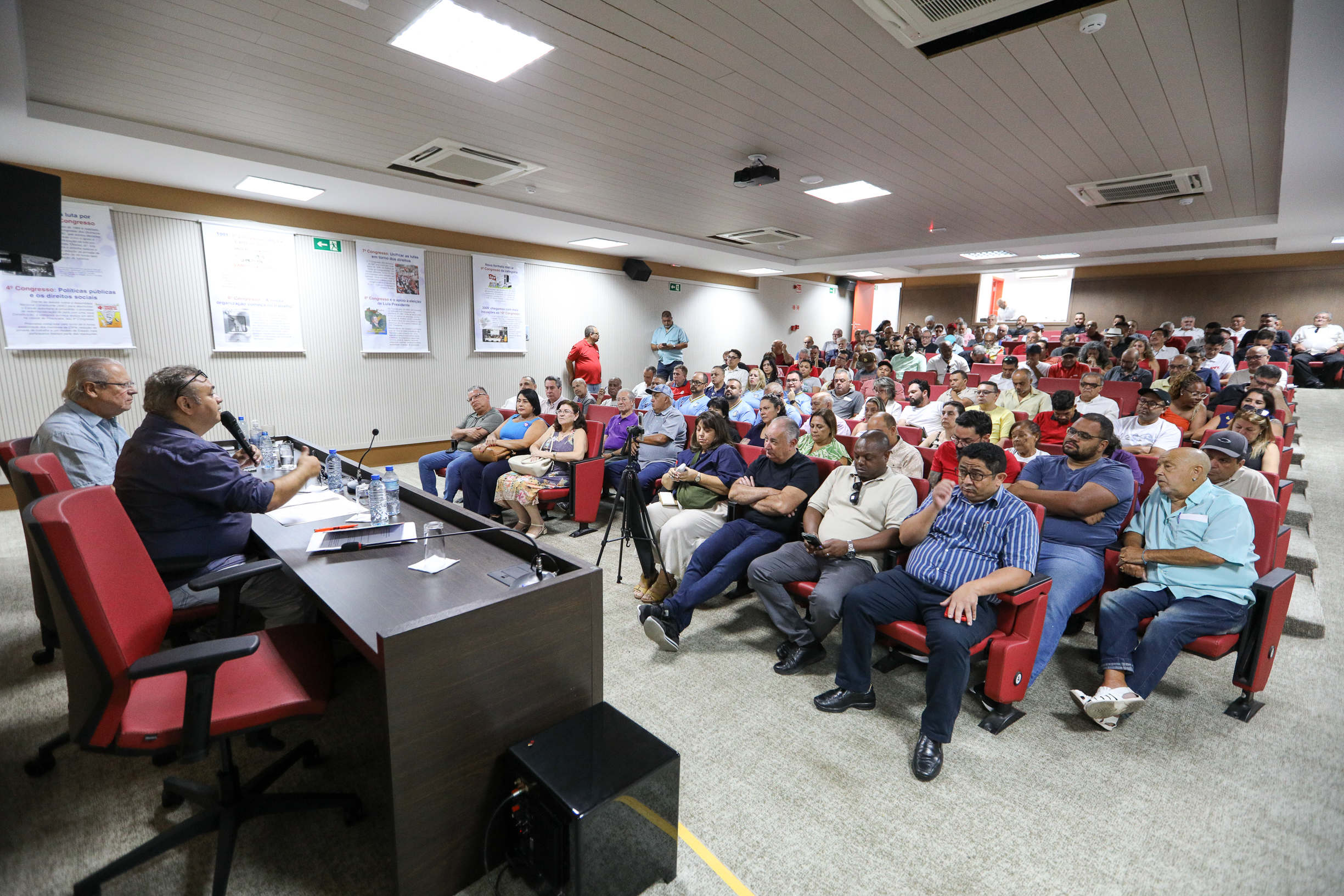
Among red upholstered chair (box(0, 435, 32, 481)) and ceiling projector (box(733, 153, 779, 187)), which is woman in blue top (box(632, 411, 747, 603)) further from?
red upholstered chair (box(0, 435, 32, 481))

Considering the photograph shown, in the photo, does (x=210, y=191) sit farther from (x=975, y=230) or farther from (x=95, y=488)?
(x=975, y=230)

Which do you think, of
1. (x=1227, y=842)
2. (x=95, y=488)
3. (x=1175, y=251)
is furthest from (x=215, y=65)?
(x=1175, y=251)

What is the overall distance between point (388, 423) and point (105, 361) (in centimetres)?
409

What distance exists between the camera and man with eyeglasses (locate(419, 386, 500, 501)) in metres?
4.83

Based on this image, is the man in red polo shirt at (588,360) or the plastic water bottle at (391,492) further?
the man in red polo shirt at (588,360)

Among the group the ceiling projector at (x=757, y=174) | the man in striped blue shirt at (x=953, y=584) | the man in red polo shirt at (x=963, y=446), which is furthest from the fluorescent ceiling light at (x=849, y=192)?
the man in striped blue shirt at (x=953, y=584)

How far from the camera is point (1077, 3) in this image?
7.48ft

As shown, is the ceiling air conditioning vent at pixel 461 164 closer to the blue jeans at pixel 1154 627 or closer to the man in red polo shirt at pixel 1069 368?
the blue jeans at pixel 1154 627

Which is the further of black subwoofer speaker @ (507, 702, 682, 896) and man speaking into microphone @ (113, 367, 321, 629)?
man speaking into microphone @ (113, 367, 321, 629)

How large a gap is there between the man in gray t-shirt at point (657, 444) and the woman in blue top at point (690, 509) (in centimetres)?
85

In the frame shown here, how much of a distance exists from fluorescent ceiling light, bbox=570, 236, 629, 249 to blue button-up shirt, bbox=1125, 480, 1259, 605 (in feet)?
21.2

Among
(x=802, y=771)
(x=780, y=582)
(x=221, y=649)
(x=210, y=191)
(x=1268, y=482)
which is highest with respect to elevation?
(x=210, y=191)

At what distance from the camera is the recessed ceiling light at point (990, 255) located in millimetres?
8500

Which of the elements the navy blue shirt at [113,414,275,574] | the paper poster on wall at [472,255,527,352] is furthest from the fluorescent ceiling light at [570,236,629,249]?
the navy blue shirt at [113,414,275,574]
